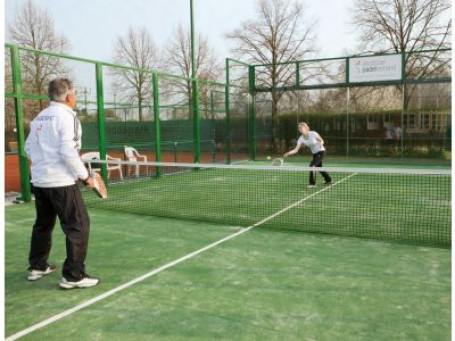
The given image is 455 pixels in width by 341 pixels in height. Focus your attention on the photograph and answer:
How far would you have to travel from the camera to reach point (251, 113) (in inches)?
766

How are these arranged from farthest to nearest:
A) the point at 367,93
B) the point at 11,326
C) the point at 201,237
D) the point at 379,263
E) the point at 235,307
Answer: the point at 367,93 < the point at 201,237 < the point at 379,263 < the point at 235,307 < the point at 11,326

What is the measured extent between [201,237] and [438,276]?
115 inches

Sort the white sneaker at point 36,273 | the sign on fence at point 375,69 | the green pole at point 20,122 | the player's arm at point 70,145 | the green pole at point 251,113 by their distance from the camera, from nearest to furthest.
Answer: the player's arm at point 70,145
the white sneaker at point 36,273
the green pole at point 20,122
the sign on fence at point 375,69
the green pole at point 251,113

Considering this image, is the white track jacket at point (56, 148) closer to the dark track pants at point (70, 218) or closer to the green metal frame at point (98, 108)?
the dark track pants at point (70, 218)

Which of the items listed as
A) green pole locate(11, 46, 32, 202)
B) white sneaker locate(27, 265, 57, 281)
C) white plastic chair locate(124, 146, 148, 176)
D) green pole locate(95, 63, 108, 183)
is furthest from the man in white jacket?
white plastic chair locate(124, 146, 148, 176)

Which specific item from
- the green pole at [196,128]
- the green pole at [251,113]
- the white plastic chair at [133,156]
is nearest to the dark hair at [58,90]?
the white plastic chair at [133,156]

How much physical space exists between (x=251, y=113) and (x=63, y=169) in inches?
625

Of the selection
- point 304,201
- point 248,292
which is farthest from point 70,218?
point 304,201

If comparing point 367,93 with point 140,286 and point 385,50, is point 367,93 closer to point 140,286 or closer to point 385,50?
point 385,50

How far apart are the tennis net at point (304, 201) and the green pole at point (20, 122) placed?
120 centimetres

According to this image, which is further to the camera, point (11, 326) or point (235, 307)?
point (235, 307)

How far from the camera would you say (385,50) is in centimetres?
2425

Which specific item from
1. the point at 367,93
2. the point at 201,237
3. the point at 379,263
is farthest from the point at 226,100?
the point at 379,263

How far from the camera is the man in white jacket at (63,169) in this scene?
12.8 feet
